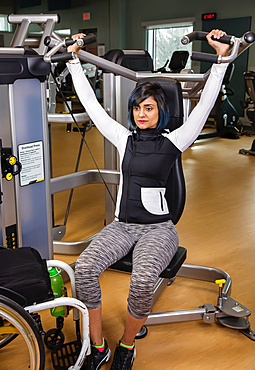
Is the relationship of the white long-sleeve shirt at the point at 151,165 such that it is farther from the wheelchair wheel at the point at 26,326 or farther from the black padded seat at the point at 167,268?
the wheelchair wheel at the point at 26,326

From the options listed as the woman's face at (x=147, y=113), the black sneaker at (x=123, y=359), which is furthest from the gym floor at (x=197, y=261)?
the woman's face at (x=147, y=113)

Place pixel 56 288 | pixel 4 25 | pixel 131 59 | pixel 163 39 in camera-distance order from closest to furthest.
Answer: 1. pixel 56 288
2. pixel 131 59
3. pixel 163 39
4. pixel 4 25

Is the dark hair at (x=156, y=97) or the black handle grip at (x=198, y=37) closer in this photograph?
the black handle grip at (x=198, y=37)

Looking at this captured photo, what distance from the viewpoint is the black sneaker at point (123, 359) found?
1605mm

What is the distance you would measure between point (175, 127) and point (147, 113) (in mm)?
164

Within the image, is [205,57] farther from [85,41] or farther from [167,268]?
[167,268]

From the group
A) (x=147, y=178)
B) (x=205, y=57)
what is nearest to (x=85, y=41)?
(x=205, y=57)

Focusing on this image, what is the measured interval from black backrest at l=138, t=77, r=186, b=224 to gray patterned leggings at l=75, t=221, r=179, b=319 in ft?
0.39

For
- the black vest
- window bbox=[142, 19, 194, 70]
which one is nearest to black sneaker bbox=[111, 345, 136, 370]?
the black vest

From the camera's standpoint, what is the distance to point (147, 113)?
184cm

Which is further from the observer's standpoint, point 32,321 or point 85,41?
point 85,41

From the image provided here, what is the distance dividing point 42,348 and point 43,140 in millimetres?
865

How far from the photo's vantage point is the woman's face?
1.84 m

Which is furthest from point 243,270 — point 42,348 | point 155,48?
point 155,48
